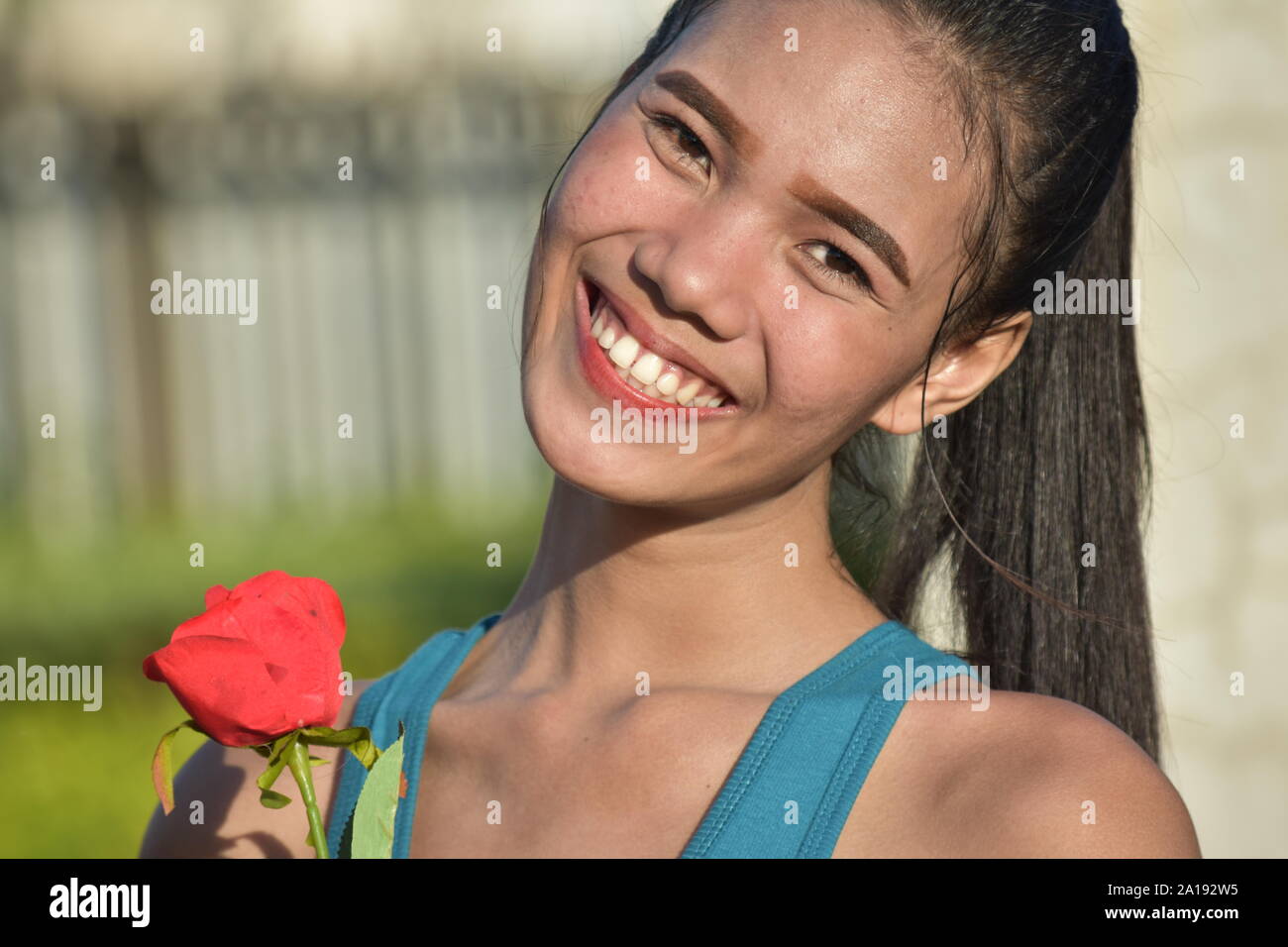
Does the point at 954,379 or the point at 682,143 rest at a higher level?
the point at 682,143

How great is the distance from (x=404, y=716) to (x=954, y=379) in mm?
802

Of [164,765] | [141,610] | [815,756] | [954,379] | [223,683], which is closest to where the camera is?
[223,683]

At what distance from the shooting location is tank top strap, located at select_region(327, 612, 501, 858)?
1746 millimetres

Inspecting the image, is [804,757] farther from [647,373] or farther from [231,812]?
[231,812]

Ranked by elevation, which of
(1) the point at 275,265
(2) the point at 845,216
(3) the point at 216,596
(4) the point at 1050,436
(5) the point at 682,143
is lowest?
(3) the point at 216,596

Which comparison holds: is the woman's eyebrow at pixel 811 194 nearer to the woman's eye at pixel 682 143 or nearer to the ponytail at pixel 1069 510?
the woman's eye at pixel 682 143

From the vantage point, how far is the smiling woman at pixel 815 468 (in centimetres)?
158

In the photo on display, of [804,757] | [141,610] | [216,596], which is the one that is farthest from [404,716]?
[141,610]

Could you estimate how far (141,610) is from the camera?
5238 mm

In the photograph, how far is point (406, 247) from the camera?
664 centimetres

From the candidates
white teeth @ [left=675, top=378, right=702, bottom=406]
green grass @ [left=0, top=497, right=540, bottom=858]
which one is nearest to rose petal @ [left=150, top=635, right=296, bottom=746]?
white teeth @ [left=675, top=378, right=702, bottom=406]

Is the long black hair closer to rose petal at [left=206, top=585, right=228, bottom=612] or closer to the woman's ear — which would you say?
the woman's ear

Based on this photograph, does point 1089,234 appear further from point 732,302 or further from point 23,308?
point 23,308

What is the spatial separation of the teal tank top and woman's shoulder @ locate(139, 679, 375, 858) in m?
0.06
